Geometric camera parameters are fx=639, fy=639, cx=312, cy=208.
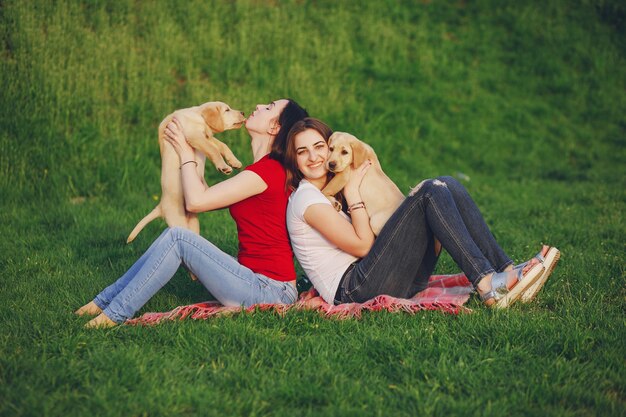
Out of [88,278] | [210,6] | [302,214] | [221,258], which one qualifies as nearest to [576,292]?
[302,214]

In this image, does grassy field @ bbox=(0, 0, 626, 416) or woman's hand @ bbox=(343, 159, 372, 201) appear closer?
grassy field @ bbox=(0, 0, 626, 416)

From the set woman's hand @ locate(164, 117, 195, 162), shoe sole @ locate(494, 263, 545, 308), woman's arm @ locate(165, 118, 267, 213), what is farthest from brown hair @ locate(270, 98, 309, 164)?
shoe sole @ locate(494, 263, 545, 308)

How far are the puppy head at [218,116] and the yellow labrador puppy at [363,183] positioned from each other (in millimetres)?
605

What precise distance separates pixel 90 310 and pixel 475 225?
2.28 metres

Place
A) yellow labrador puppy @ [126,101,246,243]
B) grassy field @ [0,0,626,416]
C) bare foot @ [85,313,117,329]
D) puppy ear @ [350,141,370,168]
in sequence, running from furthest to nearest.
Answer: puppy ear @ [350,141,370,168] < yellow labrador puppy @ [126,101,246,243] < bare foot @ [85,313,117,329] < grassy field @ [0,0,626,416]

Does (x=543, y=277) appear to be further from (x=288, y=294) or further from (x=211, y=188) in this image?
(x=211, y=188)

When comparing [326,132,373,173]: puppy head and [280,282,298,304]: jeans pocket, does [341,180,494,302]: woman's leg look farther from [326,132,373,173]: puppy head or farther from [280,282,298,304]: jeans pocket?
[326,132,373,173]: puppy head

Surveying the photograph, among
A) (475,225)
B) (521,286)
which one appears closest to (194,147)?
(475,225)

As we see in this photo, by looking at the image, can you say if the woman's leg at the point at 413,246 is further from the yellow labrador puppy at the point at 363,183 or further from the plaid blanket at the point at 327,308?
→ the yellow labrador puppy at the point at 363,183

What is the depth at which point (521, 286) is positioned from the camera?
11.9 feet

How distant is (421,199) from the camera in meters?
3.58

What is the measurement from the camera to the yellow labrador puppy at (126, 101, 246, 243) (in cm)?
380

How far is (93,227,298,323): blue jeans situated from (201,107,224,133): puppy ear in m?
0.72

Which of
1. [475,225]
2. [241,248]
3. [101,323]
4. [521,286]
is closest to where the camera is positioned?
[101,323]
